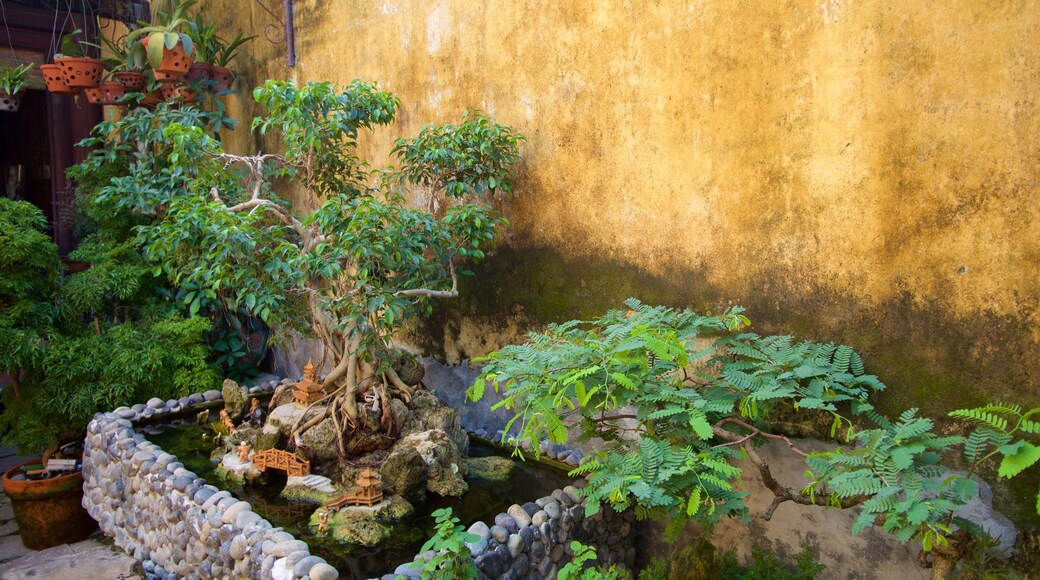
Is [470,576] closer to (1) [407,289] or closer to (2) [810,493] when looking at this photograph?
(2) [810,493]

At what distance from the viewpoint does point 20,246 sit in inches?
226

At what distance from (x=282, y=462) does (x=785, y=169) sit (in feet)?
12.2

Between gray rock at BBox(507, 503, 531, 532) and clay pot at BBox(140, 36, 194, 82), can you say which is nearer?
gray rock at BBox(507, 503, 531, 532)

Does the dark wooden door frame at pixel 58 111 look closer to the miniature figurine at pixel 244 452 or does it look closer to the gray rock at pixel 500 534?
the miniature figurine at pixel 244 452

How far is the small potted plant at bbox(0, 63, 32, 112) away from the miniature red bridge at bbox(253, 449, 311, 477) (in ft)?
17.3

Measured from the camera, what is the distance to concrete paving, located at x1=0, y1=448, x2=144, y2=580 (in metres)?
5.09

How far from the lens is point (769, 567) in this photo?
4031 millimetres

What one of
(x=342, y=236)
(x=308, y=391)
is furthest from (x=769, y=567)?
(x=308, y=391)

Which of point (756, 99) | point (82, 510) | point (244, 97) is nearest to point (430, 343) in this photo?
point (82, 510)

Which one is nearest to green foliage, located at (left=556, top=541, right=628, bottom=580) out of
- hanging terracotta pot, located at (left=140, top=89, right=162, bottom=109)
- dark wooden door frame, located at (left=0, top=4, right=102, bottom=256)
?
hanging terracotta pot, located at (left=140, top=89, right=162, bottom=109)

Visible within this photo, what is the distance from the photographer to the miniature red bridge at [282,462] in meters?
4.98

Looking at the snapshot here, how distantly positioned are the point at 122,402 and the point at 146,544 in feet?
4.99

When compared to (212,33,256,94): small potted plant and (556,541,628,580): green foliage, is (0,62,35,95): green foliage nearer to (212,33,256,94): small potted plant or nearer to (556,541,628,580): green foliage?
(212,33,256,94): small potted plant

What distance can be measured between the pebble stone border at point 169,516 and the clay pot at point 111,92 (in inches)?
126
